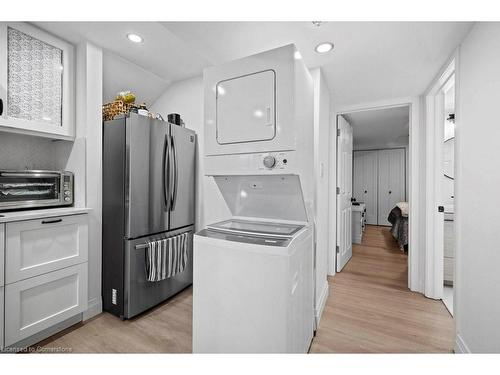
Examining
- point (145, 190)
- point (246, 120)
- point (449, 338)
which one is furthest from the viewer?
point (145, 190)

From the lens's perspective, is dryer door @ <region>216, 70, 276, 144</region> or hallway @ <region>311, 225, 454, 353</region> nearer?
dryer door @ <region>216, 70, 276, 144</region>

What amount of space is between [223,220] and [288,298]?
33.2 inches

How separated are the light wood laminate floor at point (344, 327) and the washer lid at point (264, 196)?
3.35 feet

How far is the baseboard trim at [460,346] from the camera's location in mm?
1542

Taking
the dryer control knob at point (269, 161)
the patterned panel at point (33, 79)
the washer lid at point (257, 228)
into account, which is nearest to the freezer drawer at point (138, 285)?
the washer lid at point (257, 228)

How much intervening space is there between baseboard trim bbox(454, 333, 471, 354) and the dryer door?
189 centimetres

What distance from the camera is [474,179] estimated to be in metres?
1.47

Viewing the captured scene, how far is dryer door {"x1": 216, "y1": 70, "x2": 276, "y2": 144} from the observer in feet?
4.52

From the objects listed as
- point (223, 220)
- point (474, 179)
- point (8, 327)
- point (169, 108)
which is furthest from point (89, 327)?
point (474, 179)

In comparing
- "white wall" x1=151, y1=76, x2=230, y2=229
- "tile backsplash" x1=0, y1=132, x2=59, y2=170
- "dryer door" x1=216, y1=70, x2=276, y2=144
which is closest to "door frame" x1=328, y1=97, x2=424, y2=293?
"dryer door" x1=216, y1=70, x2=276, y2=144

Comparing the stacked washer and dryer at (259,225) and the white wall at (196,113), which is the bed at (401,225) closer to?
the stacked washer and dryer at (259,225)

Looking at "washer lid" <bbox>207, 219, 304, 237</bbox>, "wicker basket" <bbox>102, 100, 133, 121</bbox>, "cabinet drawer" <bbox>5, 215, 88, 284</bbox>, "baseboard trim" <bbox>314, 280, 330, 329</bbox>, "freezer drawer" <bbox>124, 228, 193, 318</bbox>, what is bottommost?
"baseboard trim" <bbox>314, 280, 330, 329</bbox>

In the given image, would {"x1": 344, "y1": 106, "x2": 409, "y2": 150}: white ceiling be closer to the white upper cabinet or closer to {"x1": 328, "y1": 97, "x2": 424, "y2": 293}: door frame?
{"x1": 328, "y1": 97, "x2": 424, "y2": 293}: door frame
